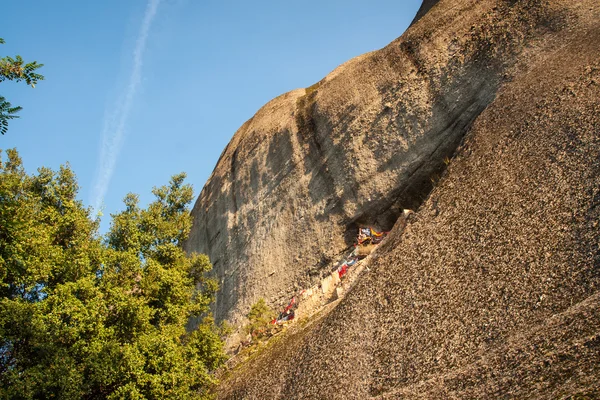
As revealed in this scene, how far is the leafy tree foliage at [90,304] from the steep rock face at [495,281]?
3.27 meters

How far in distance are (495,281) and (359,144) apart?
17042 mm

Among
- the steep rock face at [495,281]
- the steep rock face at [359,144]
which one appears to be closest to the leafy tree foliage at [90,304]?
the steep rock face at [495,281]

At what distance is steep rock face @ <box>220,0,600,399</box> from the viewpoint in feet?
39.0

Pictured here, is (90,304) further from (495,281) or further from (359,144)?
(359,144)

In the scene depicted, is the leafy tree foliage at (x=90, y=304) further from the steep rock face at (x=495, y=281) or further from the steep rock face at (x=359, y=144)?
the steep rock face at (x=359, y=144)

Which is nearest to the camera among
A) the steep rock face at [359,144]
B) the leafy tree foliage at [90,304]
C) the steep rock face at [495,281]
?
the steep rock face at [495,281]

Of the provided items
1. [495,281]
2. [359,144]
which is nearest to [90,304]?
[495,281]

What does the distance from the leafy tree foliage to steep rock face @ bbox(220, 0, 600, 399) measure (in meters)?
3.27

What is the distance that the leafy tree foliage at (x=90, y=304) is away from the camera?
56.7ft

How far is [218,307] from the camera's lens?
35562 mm

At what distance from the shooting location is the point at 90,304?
18.4 m

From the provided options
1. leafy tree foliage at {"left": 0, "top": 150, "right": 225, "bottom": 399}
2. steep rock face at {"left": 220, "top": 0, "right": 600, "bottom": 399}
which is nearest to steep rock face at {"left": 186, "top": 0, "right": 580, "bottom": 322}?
steep rock face at {"left": 220, "top": 0, "right": 600, "bottom": 399}

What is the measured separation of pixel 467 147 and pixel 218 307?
2024 centimetres

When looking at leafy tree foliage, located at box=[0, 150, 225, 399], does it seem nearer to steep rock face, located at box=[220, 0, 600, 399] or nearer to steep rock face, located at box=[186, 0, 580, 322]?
steep rock face, located at box=[220, 0, 600, 399]
